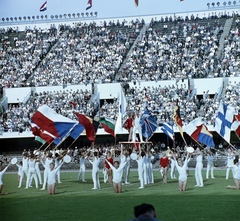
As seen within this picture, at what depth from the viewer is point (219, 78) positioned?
A: 168 ft

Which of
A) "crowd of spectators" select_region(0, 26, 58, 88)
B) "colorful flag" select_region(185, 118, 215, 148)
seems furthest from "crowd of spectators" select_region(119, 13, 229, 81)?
"colorful flag" select_region(185, 118, 215, 148)

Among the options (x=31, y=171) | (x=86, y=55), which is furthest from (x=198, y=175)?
(x=86, y=55)

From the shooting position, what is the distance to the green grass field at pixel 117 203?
17.4 metres

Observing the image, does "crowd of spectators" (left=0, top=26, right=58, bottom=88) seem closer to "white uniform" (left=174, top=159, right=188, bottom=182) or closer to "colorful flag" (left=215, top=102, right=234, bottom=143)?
"colorful flag" (left=215, top=102, right=234, bottom=143)

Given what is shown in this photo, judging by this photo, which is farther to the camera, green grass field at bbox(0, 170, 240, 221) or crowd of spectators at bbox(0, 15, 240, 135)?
crowd of spectators at bbox(0, 15, 240, 135)

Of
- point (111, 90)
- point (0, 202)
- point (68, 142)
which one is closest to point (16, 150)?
point (68, 142)

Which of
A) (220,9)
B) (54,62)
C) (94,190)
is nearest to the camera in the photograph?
(94,190)

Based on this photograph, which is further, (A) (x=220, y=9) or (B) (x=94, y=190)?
(A) (x=220, y=9)

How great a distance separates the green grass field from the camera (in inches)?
684

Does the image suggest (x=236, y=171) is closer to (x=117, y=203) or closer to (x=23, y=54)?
(x=117, y=203)

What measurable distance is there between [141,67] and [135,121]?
2661 cm

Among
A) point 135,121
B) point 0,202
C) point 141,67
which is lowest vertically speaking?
point 0,202

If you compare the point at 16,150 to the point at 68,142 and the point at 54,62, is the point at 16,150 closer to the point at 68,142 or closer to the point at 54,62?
the point at 68,142

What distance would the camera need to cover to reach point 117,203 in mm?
20297
